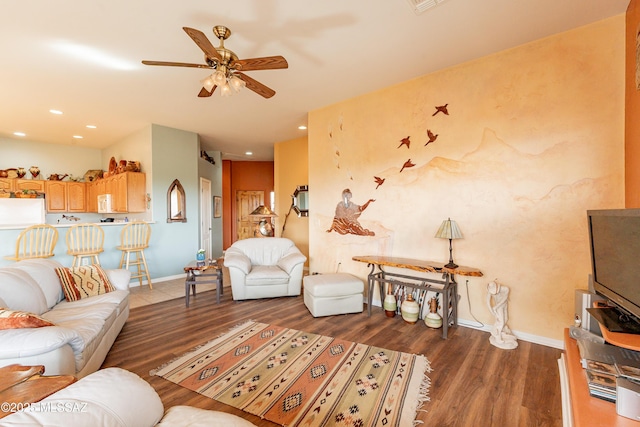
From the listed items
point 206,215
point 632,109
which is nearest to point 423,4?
point 632,109

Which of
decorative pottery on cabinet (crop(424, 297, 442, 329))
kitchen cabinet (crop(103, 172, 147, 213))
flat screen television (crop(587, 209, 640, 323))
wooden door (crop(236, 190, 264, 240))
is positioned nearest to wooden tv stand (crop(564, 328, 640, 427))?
flat screen television (crop(587, 209, 640, 323))

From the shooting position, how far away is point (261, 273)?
3850 millimetres

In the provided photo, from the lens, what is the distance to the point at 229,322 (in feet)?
10.3

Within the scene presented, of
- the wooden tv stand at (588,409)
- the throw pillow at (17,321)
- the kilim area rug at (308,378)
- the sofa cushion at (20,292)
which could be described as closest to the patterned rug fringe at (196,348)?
the kilim area rug at (308,378)

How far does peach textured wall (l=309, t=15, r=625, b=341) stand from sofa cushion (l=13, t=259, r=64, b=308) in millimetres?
3423

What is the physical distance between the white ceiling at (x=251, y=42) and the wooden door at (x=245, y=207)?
4.65 metres

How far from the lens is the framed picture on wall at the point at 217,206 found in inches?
290

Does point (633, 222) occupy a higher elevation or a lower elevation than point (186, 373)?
higher

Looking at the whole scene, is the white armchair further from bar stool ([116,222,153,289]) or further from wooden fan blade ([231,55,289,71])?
wooden fan blade ([231,55,289,71])

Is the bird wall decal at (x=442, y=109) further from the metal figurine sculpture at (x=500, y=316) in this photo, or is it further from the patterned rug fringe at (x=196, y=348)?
the patterned rug fringe at (x=196, y=348)

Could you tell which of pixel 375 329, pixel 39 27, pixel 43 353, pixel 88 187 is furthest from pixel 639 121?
pixel 88 187

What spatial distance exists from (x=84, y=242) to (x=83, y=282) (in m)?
1.87

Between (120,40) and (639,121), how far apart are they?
13.9ft

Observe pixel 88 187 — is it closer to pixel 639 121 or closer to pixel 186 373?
pixel 186 373
